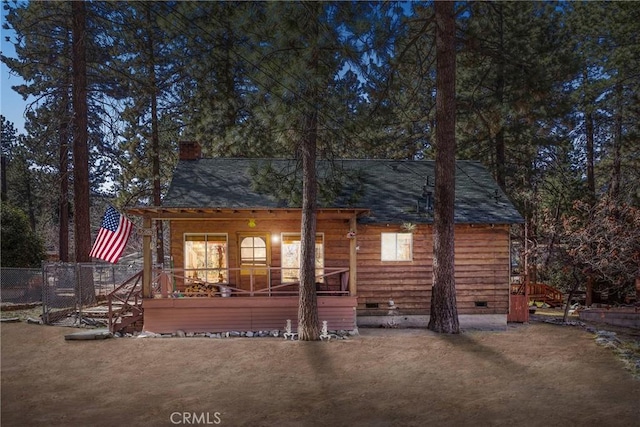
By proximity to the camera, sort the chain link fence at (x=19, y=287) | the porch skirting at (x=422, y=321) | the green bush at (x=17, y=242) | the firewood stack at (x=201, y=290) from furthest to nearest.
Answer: the green bush at (x=17, y=242)
the chain link fence at (x=19, y=287)
the porch skirting at (x=422, y=321)
the firewood stack at (x=201, y=290)

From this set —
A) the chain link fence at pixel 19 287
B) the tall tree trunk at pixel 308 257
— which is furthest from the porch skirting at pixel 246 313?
the chain link fence at pixel 19 287

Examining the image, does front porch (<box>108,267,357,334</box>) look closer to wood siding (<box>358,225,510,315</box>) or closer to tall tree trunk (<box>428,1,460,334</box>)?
wood siding (<box>358,225,510,315</box>)

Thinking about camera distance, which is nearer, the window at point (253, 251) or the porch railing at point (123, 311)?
the porch railing at point (123, 311)

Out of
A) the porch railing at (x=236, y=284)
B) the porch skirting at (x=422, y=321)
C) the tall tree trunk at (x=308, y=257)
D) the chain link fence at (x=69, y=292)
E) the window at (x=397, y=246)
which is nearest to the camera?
the tall tree trunk at (x=308, y=257)

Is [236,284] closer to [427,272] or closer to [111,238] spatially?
[111,238]

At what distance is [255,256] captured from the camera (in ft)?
52.4

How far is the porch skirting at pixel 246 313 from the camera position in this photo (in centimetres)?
1384

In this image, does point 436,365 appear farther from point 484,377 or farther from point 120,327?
point 120,327

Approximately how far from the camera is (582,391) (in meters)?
8.27

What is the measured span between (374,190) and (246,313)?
6.58 m

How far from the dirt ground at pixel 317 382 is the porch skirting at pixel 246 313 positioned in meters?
0.90

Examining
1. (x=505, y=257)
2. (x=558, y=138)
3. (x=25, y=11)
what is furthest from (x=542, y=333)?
(x=25, y=11)

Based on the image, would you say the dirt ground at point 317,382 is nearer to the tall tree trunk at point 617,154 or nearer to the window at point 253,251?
the window at point 253,251

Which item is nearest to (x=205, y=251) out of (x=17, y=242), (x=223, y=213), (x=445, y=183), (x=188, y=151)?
(x=223, y=213)
